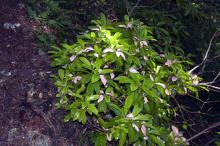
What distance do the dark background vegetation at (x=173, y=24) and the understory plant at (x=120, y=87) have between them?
2.20 ft

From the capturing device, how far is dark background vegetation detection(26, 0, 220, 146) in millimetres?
4055

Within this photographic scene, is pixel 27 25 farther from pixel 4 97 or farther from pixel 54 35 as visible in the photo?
pixel 4 97

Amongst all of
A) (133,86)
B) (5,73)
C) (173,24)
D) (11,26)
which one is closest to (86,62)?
(133,86)

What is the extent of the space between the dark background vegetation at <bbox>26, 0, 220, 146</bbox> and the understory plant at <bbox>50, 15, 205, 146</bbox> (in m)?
0.67

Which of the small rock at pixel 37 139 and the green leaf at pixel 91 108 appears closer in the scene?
the green leaf at pixel 91 108

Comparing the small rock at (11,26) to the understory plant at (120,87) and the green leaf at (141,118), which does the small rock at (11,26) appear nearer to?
the understory plant at (120,87)

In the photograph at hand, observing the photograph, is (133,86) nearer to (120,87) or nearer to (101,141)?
(120,87)

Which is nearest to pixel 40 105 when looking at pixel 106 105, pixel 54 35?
pixel 106 105

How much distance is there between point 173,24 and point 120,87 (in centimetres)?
158

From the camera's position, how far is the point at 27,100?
129 inches

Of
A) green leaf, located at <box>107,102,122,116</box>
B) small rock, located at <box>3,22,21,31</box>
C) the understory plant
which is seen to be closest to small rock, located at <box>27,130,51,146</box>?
the understory plant

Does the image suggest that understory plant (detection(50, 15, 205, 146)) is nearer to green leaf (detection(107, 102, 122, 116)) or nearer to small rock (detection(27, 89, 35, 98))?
green leaf (detection(107, 102, 122, 116))

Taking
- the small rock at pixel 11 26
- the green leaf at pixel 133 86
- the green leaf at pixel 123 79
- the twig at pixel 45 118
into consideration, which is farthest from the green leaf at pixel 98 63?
the small rock at pixel 11 26

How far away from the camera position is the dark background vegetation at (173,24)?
4055 millimetres
